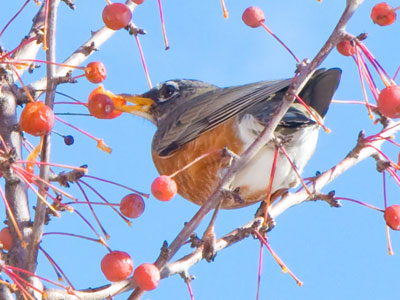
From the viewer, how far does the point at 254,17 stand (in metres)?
2.05

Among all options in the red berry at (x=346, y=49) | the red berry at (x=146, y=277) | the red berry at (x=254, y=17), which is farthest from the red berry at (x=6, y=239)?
the red berry at (x=346, y=49)

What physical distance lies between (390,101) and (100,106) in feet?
2.98

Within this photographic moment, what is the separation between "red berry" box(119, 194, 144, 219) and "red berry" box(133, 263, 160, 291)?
0.24 meters

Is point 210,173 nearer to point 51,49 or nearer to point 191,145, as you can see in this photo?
point 191,145

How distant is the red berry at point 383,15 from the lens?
1753 millimetres

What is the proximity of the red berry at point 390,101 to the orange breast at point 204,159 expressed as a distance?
4.09 feet

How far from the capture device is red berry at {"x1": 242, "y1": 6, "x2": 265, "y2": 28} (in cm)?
205

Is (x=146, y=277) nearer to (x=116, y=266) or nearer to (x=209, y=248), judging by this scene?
(x=116, y=266)

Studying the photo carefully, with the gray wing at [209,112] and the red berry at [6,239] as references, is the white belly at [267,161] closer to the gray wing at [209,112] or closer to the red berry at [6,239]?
the gray wing at [209,112]

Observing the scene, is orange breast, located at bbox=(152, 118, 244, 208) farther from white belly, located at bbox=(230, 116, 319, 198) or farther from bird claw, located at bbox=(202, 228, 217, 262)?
bird claw, located at bbox=(202, 228, 217, 262)

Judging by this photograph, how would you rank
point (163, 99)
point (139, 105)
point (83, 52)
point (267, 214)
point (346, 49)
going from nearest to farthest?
1. point (346, 49)
2. point (267, 214)
3. point (83, 52)
4. point (139, 105)
5. point (163, 99)

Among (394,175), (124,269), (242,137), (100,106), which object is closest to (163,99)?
(242,137)

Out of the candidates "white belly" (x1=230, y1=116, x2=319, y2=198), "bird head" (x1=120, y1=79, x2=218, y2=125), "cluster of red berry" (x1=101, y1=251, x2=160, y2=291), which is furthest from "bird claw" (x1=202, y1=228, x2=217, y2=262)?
"bird head" (x1=120, y1=79, x2=218, y2=125)

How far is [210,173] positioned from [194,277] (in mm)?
953
